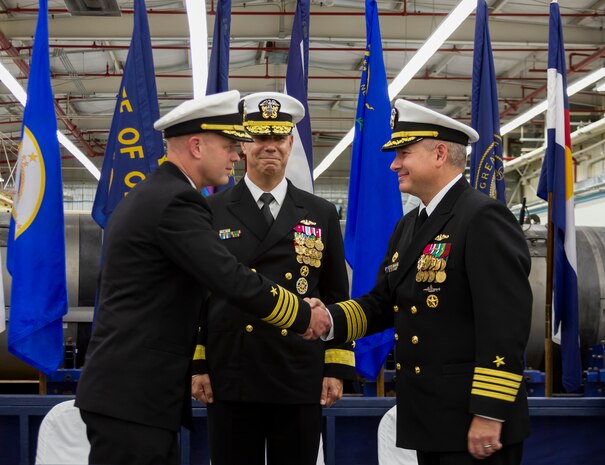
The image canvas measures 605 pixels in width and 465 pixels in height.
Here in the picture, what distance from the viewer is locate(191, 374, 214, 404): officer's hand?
2861 millimetres

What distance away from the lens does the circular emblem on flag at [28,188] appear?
13.1 ft

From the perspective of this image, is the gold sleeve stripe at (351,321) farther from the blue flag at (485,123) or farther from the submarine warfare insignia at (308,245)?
the blue flag at (485,123)

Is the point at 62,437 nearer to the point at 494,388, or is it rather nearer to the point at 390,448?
the point at 390,448

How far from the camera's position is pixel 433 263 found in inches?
92.8

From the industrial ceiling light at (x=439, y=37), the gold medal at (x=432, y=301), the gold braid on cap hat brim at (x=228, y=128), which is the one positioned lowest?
the gold medal at (x=432, y=301)

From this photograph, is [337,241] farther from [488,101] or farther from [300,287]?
[488,101]

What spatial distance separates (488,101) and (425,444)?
267 cm

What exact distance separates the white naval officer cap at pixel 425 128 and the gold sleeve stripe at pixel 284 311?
59 centimetres

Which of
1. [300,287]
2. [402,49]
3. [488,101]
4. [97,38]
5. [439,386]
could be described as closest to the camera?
[439,386]

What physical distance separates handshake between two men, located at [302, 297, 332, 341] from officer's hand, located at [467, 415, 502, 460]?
0.68m

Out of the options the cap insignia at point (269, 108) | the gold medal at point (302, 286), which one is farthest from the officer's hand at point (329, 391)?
the cap insignia at point (269, 108)

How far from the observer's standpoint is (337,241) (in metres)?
3.08

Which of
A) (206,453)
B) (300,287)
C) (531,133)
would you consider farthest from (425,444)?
(531,133)

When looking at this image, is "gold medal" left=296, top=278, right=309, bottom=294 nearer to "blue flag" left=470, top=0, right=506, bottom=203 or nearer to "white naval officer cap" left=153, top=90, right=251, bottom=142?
"white naval officer cap" left=153, top=90, right=251, bottom=142
